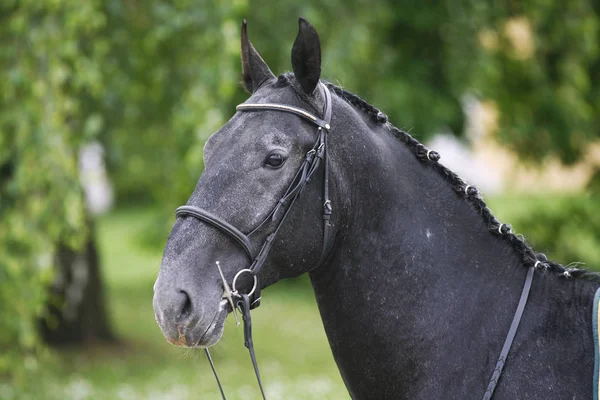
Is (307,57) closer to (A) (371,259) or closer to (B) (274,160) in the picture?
(B) (274,160)

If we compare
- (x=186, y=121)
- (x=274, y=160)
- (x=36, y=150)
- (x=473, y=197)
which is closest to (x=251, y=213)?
(x=274, y=160)

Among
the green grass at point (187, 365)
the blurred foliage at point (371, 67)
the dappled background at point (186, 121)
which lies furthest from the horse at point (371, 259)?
the green grass at point (187, 365)

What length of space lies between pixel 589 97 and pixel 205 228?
9.26 meters

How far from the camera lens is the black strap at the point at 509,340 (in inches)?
87.1

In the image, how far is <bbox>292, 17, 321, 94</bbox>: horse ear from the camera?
2209mm

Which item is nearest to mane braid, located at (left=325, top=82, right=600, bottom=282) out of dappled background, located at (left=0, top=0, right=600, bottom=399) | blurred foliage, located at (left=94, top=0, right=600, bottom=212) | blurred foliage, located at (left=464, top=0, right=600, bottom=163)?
dappled background, located at (left=0, top=0, right=600, bottom=399)

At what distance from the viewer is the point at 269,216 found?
2.21 m

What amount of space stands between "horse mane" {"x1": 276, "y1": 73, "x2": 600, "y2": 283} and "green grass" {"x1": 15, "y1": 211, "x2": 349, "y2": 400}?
9.19 ft

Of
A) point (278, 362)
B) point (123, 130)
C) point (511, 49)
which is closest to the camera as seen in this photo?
point (123, 130)

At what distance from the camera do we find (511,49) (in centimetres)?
995

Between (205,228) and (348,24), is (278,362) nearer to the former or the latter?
(348,24)

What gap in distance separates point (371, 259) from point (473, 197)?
1.42 feet

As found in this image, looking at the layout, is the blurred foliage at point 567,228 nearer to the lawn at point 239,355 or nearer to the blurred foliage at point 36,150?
the lawn at point 239,355

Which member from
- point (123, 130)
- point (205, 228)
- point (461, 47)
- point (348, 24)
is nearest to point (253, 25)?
point (348, 24)
